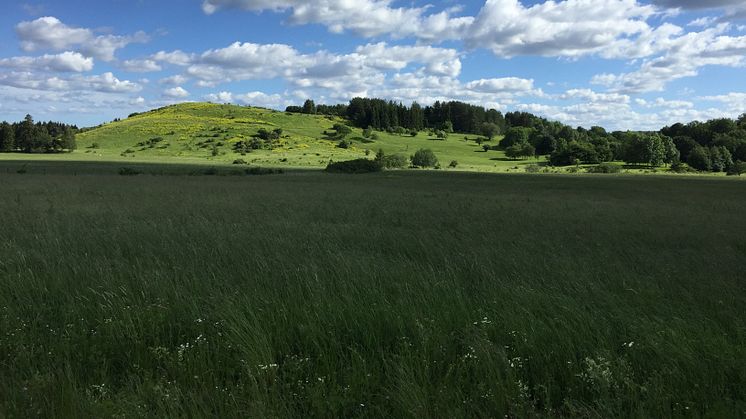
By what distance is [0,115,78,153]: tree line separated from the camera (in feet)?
416

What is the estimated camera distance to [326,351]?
491cm

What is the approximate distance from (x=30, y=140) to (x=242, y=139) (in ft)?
181

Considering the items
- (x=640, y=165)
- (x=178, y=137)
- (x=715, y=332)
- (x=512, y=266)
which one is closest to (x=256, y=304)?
(x=512, y=266)

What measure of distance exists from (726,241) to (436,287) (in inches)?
414

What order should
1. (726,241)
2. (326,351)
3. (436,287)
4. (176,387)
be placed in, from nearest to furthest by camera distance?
(176,387)
(326,351)
(436,287)
(726,241)

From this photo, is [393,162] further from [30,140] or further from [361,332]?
[30,140]

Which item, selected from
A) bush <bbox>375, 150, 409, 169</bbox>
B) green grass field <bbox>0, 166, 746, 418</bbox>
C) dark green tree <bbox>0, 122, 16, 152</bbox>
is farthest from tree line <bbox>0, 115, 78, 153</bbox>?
green grass field <bbox>0, 166, 746, 418</bbox>

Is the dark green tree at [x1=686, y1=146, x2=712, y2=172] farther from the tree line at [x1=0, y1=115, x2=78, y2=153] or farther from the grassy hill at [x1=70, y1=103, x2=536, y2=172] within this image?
the tree line at [x1=0, y1=115, x2=78, y2=153]

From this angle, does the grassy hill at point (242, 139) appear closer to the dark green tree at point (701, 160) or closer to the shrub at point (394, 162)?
the shrub at point (394, 162)

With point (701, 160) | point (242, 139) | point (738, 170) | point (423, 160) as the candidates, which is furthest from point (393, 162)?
point (701, 160)

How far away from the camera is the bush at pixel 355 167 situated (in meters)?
70.6

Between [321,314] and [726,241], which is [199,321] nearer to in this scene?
[321,314]

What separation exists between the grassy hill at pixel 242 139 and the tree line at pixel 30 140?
4.67 m

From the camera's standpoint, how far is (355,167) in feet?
236
